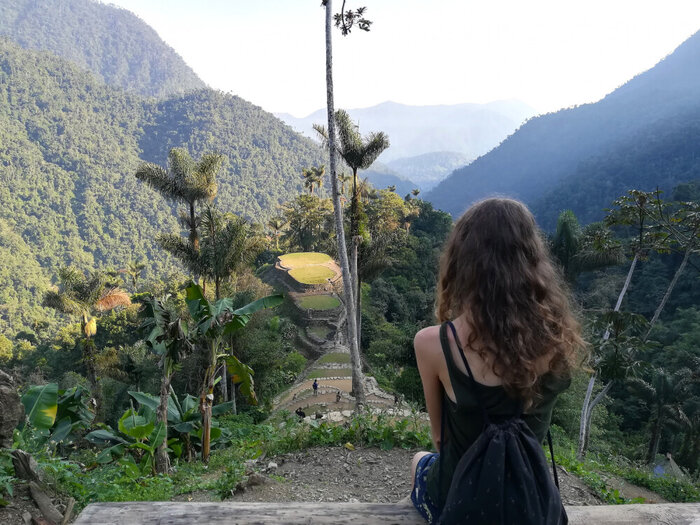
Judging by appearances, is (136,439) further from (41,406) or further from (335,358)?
(335,358)

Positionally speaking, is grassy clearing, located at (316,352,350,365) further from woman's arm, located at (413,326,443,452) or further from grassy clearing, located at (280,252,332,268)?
woman's arm, located at (413,326,443,452)

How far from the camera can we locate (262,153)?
325ft

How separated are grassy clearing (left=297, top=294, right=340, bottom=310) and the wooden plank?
22237 mm

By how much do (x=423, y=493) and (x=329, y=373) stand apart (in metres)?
16.4

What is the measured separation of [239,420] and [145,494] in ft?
27.0

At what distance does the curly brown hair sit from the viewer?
1.30 metres

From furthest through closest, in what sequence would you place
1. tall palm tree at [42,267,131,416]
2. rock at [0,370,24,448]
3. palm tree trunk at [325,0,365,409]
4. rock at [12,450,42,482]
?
tall palm tree at [42,267,131,416] < palm tree trunk at [325,0,365,409] < rock at [0,370,24,448] < rock at [12,450,42,482]

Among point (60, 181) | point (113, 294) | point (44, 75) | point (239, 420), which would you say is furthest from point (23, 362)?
point (44, 75)

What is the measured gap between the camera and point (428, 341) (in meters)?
1.36

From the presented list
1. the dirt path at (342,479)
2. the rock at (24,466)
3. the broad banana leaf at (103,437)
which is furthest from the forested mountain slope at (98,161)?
the rock at (24,466)

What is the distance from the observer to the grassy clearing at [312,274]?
26.2 m

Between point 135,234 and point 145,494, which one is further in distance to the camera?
point 135,234

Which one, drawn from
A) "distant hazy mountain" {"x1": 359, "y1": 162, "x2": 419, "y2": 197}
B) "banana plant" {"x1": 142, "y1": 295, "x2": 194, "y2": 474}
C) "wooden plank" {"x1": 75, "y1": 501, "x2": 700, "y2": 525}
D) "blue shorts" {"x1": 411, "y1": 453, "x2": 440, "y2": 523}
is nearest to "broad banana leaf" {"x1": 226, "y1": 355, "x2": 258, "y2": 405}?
"banana plant" {"x1": 142, "y1": 295, "x2": 194, "y2": 474}

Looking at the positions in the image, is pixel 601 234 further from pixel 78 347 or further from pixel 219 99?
pixel 219 99
